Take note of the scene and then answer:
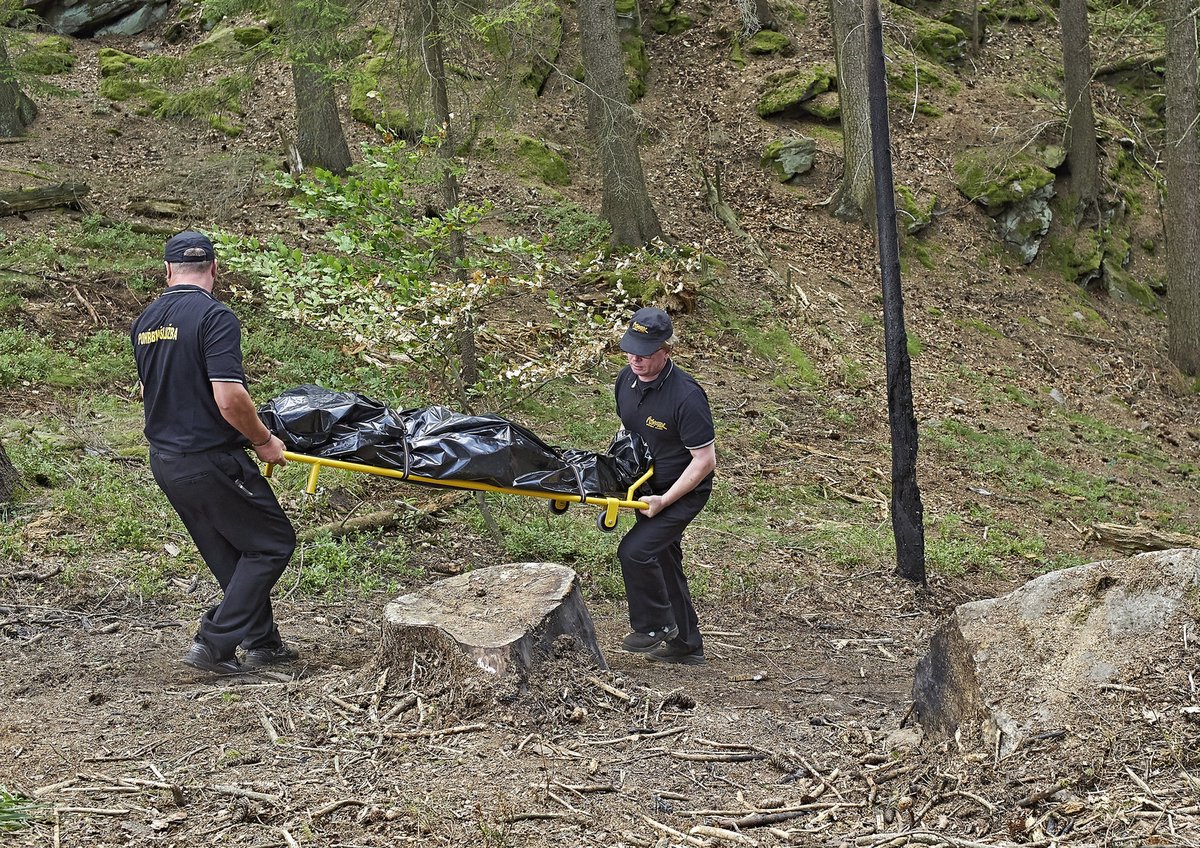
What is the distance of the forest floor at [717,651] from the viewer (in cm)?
395

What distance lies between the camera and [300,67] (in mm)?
13266

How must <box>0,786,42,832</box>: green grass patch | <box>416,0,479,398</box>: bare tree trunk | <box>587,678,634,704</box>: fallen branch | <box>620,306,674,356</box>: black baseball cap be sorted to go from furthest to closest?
1. <box>416,0,479,398</box>: bare tree trunk
2. <box>620,306,674,356</box>: black baseball cap
3. <box>587,678,634,704</box>: fallen branch
4. <box>0,786,42,832</box>: green grass patch

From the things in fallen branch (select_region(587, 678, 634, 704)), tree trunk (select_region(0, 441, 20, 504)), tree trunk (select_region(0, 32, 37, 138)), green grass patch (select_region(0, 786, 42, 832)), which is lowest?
fallen branch (select_region(587, 678, 634, 704))

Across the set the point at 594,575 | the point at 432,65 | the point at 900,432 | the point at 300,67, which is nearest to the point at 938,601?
the point at 900,432

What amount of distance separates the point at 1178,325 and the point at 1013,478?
6998 mm

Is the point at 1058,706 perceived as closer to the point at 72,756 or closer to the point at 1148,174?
the point at 72,756

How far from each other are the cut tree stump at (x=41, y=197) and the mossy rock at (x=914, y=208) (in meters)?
12.7

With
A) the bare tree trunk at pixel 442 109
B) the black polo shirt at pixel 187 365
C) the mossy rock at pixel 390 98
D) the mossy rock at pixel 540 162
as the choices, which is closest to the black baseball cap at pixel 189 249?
the black polo shirt at pixel 187 365

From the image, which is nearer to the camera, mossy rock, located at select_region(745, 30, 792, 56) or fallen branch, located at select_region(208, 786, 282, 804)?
fallen branch, located at select_region(208, 786, 282, 804)

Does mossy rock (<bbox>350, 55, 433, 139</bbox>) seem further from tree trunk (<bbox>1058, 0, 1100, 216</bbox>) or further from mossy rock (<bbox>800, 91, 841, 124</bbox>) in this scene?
tree trunk (<bbox>1058, 0, 1100, 216</bbox>)

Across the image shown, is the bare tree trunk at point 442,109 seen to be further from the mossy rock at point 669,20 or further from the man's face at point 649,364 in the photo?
the mossy rock at point 669,20

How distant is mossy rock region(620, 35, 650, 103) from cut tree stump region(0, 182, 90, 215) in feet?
33.2

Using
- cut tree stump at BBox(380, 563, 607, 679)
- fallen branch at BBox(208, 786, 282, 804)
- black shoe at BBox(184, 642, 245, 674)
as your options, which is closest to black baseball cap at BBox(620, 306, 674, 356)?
cut tree stump at BBox(380, 563, 607, 679)

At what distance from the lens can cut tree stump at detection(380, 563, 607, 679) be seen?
4.90 m
